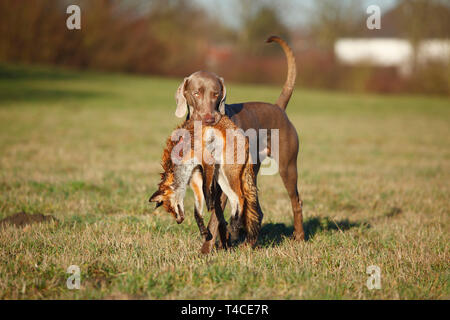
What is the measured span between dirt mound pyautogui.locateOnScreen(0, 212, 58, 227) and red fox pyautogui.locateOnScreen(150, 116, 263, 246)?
194cm

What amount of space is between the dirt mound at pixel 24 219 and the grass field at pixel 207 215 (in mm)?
209

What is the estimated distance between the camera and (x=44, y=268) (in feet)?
11.6

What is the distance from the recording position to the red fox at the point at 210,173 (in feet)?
11.7

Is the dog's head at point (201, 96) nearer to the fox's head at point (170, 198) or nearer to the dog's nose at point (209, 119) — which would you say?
the dog's nose at point (209, 119)

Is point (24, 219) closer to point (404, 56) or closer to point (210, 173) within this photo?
point (210, 173)

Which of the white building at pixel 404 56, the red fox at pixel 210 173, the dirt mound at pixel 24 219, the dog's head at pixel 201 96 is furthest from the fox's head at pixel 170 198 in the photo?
the white building at pixel 404 56

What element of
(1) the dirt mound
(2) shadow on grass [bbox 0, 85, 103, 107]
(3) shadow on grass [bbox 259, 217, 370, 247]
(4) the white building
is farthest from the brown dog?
(4) the white building

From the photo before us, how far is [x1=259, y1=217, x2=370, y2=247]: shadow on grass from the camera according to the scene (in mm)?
4680

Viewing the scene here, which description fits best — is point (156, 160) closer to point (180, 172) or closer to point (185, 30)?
point (180, 172)

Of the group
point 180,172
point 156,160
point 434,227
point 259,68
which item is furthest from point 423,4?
point 180,172

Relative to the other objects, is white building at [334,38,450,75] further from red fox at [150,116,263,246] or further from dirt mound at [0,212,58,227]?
red fox at [150,116,263,246]

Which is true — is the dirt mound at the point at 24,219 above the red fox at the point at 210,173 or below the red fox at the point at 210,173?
below

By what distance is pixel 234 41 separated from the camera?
180ft
